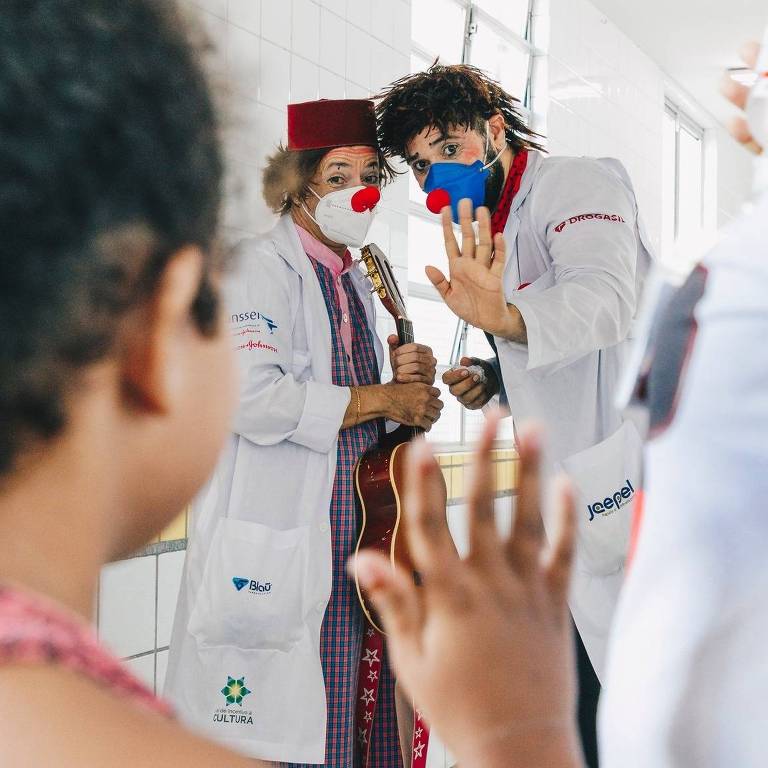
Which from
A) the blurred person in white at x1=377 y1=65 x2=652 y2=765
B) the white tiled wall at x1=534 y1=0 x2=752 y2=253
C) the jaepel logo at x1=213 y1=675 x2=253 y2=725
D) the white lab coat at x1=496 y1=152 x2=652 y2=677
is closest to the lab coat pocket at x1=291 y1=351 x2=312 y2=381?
the blurred person in white at x1=377 y1=65 x2=652 y2=765

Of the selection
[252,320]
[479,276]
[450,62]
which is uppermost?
[450,62]

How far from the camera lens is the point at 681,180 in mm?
8367

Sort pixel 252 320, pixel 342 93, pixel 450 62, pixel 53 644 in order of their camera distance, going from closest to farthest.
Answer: pixel 53 644 < pixel 252 320 < pixel 342 93 < pixel 450 62

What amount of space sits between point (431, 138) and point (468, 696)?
A: 6.57 ft

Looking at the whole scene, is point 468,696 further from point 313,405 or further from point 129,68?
point 313,405

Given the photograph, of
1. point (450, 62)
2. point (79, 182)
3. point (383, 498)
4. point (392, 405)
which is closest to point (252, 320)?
point (392, 405)

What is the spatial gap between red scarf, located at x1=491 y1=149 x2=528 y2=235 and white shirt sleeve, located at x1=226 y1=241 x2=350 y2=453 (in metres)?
0.54

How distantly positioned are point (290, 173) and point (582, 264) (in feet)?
2.77

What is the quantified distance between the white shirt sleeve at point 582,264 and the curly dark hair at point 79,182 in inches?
56.3

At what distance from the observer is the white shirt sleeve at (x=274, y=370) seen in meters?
2.03

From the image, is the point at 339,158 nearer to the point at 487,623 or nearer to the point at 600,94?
the point at 487,623

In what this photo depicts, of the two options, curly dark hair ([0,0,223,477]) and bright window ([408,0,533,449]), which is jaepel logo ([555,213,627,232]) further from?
bright window ([408,0,533,449])

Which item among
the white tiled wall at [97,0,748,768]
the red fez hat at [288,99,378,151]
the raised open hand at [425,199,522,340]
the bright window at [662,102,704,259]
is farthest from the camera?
the bright window at [662,102,704,259]

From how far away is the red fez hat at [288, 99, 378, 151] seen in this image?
232 centimetres
